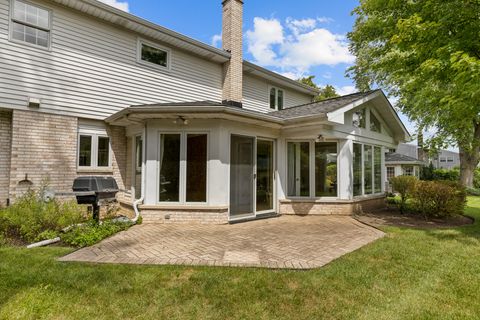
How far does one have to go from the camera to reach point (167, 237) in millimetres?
5891

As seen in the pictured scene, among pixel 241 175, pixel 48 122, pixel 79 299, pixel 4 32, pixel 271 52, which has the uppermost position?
pixel 271 52

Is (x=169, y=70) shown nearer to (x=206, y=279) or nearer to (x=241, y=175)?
(x=241, y=175)

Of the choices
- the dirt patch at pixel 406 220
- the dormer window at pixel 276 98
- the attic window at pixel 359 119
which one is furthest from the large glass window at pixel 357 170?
the dormer window at pixel 276 98

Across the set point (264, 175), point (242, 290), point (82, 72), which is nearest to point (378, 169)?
point (264, 175)

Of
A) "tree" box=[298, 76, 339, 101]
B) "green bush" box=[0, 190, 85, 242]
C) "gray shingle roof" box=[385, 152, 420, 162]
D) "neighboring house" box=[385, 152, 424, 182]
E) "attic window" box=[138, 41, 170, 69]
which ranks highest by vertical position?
"tree" box=[298, 76, 339, 101]

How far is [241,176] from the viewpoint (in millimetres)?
8086

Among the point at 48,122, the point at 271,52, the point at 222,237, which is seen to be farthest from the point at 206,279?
the point at 271,52

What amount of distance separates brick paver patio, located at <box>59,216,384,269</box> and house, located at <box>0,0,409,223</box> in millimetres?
1122

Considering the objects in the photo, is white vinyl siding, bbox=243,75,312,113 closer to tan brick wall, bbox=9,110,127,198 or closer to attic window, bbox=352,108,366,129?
attic window, bbox=352,108,366,129

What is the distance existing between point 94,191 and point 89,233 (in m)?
1.39

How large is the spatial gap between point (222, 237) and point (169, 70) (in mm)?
7286

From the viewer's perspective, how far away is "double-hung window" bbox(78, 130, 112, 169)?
8359 millimetres

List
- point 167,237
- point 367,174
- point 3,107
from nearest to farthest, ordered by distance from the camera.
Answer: point 167,237 → point 3,107 → point 367,174

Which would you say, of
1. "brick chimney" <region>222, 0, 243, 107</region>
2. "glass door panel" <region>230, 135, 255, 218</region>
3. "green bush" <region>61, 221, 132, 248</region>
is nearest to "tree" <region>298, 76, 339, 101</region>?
"brick chimney" <region>222, 0, 243, 107</region>
